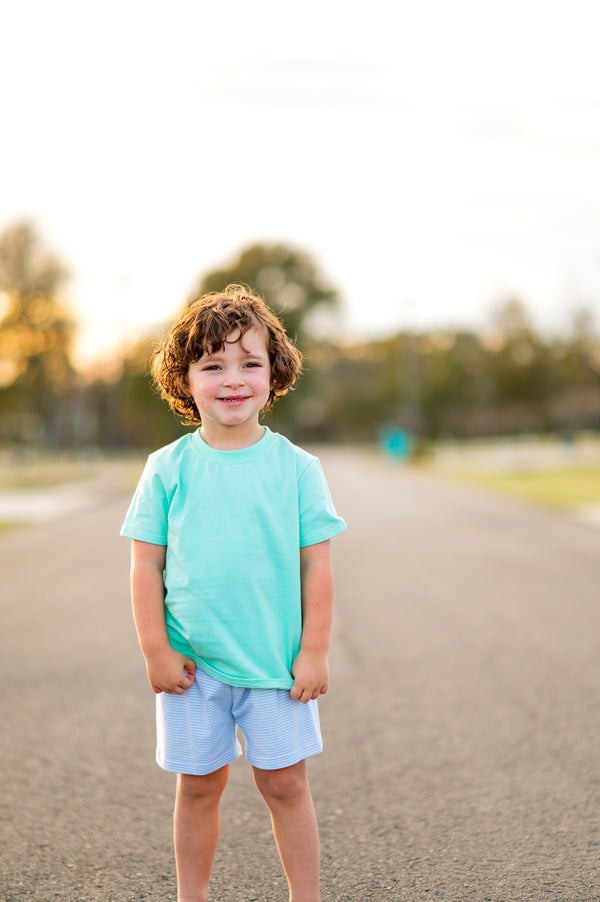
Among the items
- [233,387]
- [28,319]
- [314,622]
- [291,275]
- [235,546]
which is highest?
[291,275]

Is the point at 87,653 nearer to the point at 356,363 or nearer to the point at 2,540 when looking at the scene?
the point at 2,540

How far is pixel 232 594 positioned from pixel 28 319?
49886mm

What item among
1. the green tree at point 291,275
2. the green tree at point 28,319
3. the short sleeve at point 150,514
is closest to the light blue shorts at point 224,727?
the short sleeve at point 150,514

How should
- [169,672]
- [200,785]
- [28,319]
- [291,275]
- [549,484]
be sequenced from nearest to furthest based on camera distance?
[169,672], [200,785], [549,484], [28,319], [291,275]

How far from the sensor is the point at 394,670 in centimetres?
574

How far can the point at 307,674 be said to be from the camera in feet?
8.04

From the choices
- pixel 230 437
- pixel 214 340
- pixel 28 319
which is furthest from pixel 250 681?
pixel 28 319

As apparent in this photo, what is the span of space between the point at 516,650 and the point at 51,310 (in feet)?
157

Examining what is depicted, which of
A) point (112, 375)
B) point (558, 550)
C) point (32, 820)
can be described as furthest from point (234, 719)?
point (112, 375)

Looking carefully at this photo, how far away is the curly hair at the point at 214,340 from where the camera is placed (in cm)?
253

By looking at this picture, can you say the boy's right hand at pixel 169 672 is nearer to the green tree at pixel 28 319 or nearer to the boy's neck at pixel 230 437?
the boy's neck at pixel 230 437

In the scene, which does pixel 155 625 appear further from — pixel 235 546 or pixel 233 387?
pixel 233 387

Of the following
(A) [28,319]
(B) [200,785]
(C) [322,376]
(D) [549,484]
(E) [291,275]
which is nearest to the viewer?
(B) [200,785]

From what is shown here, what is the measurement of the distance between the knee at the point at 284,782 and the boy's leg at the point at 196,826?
0.13 m
